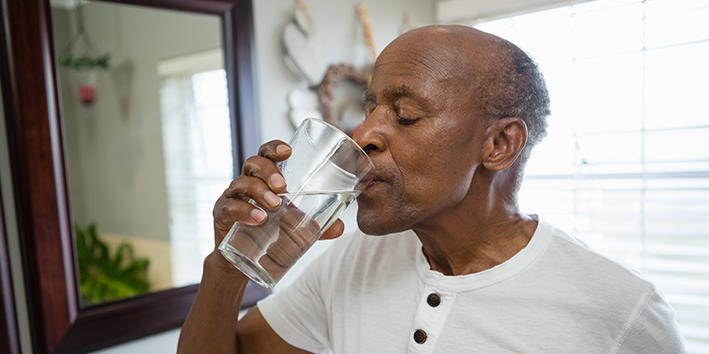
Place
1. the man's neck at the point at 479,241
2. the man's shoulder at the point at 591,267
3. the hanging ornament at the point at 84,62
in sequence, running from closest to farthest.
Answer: the man's shoulder at the point at 591,267, the man's neck at the point at 479,241, the hanging ornament at the point at 84,62

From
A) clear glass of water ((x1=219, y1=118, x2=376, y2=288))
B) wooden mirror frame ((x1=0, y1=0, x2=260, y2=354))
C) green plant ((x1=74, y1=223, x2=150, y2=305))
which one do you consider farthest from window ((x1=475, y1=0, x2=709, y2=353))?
wooden mirror frame ((x1=0, y1=0, x2=260, y2=354))

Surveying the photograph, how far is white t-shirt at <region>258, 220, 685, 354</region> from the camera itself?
0.76 meters

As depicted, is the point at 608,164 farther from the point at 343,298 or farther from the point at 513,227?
the point at 343,298

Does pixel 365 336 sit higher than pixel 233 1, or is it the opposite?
pixel 233 1

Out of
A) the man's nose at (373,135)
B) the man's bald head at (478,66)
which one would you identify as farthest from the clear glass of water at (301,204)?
the man's bald head at (478,66)

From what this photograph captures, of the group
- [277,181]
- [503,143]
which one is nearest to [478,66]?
[503,143]

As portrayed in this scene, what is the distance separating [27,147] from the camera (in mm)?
1229

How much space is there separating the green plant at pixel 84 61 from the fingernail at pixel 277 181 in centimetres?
105

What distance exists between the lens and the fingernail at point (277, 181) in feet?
2.23

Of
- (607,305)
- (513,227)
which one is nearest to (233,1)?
(513,227)

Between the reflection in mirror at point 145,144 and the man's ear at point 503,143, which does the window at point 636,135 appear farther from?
the reflection in mirror at point 145,144

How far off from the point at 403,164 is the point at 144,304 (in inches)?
42.9

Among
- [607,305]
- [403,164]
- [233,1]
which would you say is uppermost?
[233,1]

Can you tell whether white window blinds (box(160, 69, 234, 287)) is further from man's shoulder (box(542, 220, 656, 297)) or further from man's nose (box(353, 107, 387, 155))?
man's shoulder (box(542, 220, 656, 297))
